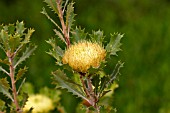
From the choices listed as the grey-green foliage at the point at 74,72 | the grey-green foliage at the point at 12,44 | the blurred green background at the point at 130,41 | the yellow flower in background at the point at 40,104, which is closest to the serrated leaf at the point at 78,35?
the grey-green foliage at the point at 74,72

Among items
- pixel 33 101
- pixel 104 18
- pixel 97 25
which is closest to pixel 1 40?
pixel 33 101

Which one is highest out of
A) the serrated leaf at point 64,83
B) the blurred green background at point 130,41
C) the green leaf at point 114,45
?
the blurred green background at point 130,41

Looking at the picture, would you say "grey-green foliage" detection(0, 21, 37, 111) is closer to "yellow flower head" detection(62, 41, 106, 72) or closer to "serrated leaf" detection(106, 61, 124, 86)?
"yellow flower head" detection(62, 41, 106, 72)

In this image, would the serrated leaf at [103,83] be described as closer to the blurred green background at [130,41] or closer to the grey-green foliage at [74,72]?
the grey-green foliage at [74,72]

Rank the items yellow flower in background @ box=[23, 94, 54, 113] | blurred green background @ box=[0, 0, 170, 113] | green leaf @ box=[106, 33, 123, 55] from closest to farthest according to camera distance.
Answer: green leaf @ box=[106, 33, 123, 55]
yellow flower in background @ box=[23, 94, 54, 113]
blurred green background @ box=[0, 0, 170, 113]

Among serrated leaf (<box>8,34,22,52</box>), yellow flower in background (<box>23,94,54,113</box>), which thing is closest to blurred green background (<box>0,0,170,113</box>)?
yellow flower in background (<box>23,94,54,113</box>)
